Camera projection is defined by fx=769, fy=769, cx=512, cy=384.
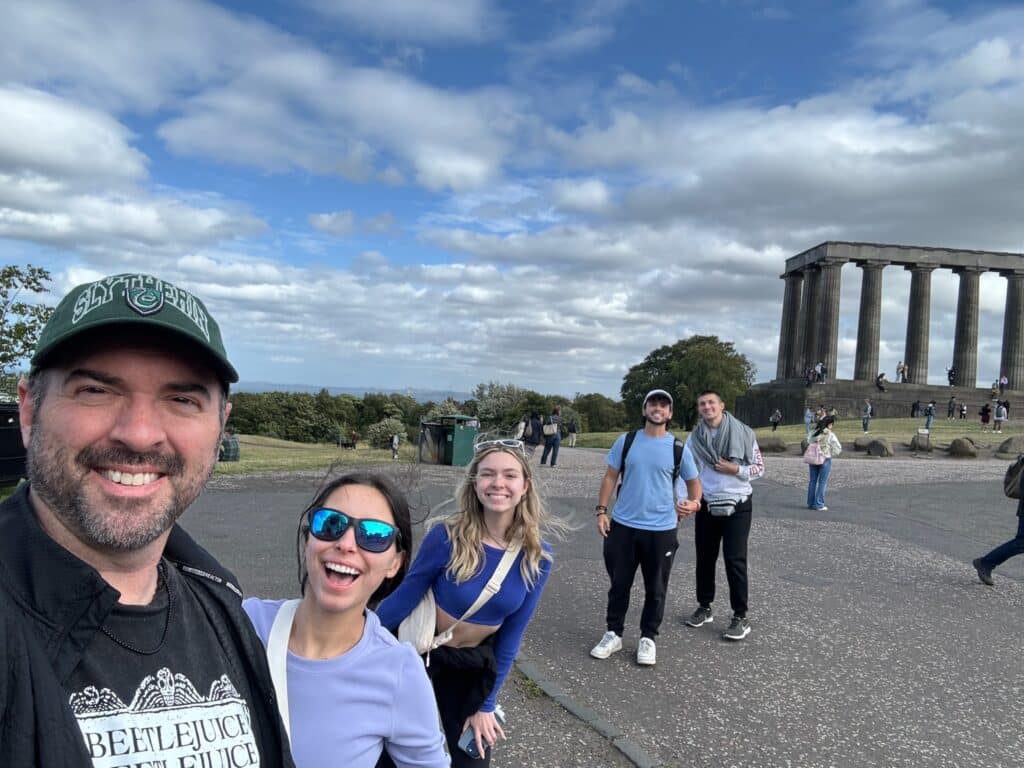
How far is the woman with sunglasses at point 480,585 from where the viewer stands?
3.39 metres

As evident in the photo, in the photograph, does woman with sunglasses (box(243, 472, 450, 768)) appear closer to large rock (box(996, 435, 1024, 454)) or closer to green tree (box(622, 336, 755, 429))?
large rock (box(996, 435, 1024, 454))

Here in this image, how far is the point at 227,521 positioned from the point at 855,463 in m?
19.8

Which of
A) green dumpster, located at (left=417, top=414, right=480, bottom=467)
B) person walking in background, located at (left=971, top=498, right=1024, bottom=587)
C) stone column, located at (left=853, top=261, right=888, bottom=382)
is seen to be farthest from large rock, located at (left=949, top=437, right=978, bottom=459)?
stone column, located at (left=853, top=261, right=888, bottom=382)

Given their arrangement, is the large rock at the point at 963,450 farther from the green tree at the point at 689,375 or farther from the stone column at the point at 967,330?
the stone column at the point at 967,330

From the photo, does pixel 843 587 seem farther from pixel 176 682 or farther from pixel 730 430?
pixel 176 682

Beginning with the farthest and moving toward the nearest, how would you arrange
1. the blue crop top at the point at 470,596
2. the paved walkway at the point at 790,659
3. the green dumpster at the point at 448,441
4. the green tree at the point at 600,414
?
1. the green tree at the point at 600,414
2. the green dumpster at the point at 448,441
3. the paved walkway at the point at 790,659
4. the blue crop top at the point at 470,596

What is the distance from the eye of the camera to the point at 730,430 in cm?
685

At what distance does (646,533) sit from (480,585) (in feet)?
9.10

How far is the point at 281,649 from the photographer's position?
6.72ft

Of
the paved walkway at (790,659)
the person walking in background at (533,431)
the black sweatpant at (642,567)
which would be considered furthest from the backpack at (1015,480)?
the person walking in background at (533,431)

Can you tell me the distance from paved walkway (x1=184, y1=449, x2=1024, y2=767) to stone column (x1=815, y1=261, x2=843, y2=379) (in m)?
52.5

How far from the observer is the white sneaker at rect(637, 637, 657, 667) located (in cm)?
586

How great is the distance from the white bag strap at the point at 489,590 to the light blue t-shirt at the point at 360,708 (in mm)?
1250

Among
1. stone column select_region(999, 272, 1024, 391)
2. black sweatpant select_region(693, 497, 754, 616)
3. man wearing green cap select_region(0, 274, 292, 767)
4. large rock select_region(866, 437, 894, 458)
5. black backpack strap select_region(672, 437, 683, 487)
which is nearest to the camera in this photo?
man wearing green cap select_region(0, 274, 292, 767)
